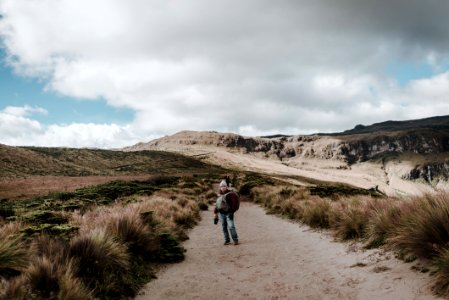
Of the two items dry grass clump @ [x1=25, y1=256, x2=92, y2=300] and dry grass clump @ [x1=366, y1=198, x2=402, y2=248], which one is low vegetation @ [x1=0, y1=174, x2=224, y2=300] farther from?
dry grass clump @ [x1=366, y1=198, x2=402, y2=248]

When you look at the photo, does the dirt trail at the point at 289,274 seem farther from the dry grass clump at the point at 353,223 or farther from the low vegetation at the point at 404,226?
the dry grass clump at the point at 353,223

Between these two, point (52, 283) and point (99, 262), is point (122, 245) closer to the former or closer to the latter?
point (99, 262)

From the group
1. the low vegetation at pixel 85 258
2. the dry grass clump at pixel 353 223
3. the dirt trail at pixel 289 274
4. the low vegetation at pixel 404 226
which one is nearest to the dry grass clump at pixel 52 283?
the low vegetation at pixel 85 258

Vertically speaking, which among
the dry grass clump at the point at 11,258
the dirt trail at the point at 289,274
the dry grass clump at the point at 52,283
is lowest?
the dirt trail at the point at 289,274

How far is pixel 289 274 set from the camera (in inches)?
333

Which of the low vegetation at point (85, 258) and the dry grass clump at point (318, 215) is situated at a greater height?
the low vegetation at point (85, 258)

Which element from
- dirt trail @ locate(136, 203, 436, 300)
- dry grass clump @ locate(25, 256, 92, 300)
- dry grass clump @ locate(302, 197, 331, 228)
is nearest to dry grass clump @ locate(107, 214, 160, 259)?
dirt trail @ locate(136, 203, 436, 300)

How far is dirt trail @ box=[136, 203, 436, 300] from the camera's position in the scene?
668cm

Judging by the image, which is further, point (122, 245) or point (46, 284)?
point (122, 245)

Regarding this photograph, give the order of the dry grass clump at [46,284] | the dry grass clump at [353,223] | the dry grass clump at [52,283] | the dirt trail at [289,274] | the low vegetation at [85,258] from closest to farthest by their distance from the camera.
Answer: the dry grass clump at [46,284] < the dry grass clump at [52,283] < the low vegetation at [85,258] < the dirt trail at [289,274] < the dry grass clump at [353,223]

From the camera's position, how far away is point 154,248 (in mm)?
9742

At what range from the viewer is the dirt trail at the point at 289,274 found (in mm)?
6684

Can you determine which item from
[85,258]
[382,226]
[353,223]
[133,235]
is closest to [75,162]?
[133,235]

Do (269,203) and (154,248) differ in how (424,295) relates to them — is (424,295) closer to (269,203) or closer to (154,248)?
(154,248)
